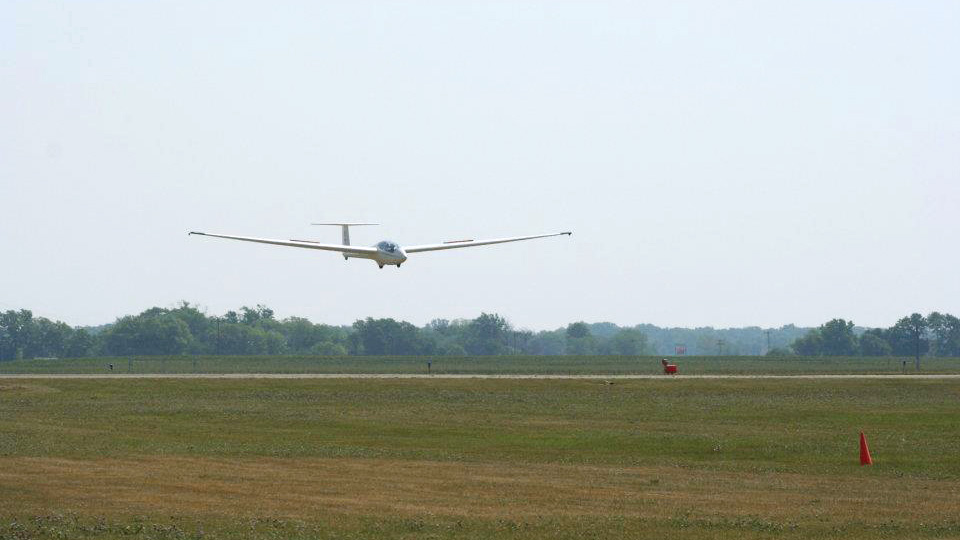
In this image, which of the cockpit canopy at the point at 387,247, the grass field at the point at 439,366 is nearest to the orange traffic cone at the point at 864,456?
the cockpit canopy at the point at 387,247

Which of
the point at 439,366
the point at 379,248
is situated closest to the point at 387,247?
the point at 379,248

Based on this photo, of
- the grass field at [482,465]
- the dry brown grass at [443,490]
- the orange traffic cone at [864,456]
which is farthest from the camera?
the orange traffic cone at [864,456]

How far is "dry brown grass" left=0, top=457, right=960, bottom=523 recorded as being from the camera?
30.0 m

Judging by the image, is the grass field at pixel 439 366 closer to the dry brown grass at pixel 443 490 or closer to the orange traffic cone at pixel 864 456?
the orange traffic cone at pixel 864 456

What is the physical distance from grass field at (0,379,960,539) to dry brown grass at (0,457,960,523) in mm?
96

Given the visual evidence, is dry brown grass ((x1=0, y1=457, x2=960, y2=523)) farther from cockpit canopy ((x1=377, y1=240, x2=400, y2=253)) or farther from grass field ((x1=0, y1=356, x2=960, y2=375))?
grass field ((x1=0, y1=356, x2=960, y2=375))

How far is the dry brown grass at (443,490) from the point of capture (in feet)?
98.4

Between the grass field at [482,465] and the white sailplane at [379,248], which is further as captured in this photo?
the white sailplane at [379,248]

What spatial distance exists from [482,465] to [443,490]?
6532mm

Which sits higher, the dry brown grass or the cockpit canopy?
the cockpit canopy

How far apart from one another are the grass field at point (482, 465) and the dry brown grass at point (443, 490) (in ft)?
0.31

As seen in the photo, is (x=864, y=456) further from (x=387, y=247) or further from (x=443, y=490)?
(x=387, y=247)

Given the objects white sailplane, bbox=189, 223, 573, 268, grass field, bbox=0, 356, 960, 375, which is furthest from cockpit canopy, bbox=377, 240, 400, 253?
grass field, bbox=0, 356, 960, 375

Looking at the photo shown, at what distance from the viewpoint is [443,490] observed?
33969 mm
